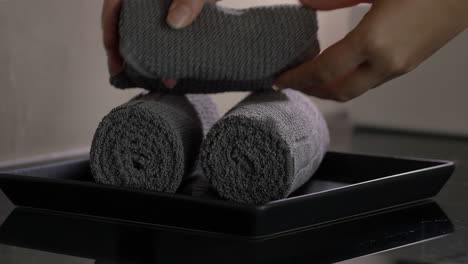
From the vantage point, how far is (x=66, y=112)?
922 mm

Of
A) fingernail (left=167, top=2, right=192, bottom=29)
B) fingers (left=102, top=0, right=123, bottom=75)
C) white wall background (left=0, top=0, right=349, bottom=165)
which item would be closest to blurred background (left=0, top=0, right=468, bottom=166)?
white wall background (left=0, top=0, right=349, bottom=165)

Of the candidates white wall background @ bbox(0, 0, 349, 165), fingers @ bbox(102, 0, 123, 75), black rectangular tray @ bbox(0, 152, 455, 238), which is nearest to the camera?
black rectangular tray @ bbox(0, 152, 455, 238)

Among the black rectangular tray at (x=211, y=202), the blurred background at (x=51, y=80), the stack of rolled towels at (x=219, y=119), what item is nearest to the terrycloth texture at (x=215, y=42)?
the stack of rolled towels at (x=219, y=119)

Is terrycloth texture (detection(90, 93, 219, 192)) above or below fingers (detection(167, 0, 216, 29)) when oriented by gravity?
below

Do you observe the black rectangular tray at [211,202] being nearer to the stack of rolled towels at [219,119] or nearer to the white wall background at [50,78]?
the stack of rolled towels at [219,119]

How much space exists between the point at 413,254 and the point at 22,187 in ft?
1.05

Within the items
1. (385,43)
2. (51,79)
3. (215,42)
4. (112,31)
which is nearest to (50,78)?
(51,79)

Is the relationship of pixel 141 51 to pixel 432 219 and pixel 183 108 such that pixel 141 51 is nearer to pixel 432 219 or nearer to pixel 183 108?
pixel 183 108

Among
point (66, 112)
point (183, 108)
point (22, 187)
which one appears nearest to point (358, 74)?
point (183, 108)

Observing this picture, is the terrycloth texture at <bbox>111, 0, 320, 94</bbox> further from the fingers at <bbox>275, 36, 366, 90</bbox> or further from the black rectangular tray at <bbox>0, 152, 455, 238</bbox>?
the black rectangular tray at <bbox>0, 152, 455, 238</bbox>

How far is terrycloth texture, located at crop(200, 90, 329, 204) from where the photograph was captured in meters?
0.55

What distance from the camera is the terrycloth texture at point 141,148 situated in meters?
0.59

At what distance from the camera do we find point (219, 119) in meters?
0.59

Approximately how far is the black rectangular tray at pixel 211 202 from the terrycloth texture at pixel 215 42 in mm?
116
